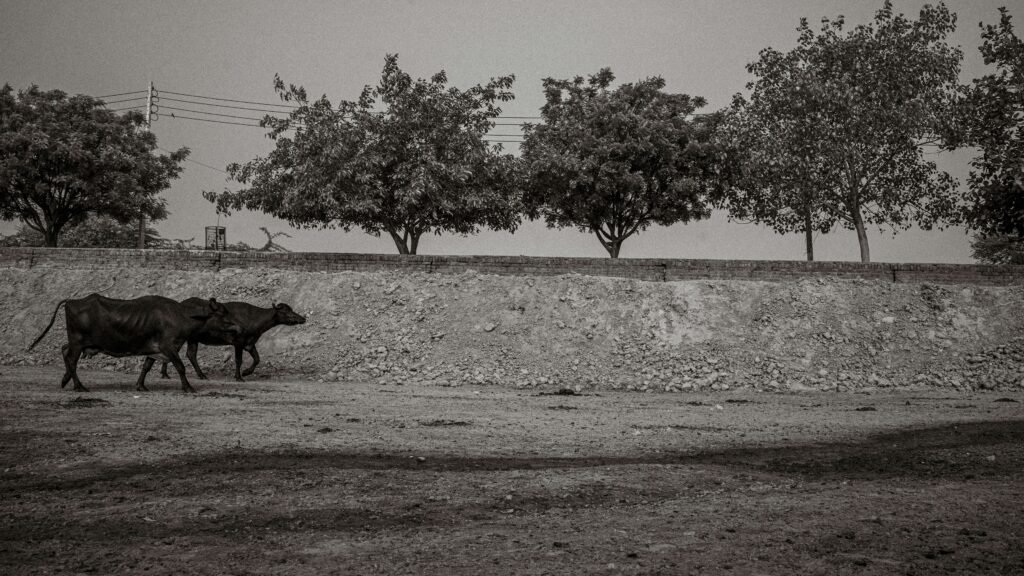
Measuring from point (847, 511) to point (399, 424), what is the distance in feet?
24.1

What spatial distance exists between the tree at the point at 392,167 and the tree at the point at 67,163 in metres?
8.02

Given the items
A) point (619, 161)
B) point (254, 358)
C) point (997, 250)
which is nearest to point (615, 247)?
point (619, 161)

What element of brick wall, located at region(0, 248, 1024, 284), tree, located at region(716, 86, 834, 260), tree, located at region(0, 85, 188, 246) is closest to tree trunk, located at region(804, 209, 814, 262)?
tree, located at region(716, 86, 834, 260)

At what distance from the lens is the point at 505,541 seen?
663cm

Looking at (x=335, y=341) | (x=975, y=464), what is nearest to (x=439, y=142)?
(x=335, y=341)

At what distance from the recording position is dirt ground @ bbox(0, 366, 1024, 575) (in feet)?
20.3

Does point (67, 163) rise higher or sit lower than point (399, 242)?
higher

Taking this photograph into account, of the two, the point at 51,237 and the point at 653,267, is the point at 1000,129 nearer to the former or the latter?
the point at 653,267

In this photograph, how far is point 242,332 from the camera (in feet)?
66.3

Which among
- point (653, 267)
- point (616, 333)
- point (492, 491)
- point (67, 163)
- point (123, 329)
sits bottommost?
point (492, 491)

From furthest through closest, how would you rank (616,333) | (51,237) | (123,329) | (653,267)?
(51,237) → (653,267) → (616,333) → (123,329)

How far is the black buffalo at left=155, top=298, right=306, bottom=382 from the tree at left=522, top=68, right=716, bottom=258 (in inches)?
702

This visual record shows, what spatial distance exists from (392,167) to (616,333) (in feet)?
48.5

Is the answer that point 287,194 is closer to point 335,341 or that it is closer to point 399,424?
point 335,341
